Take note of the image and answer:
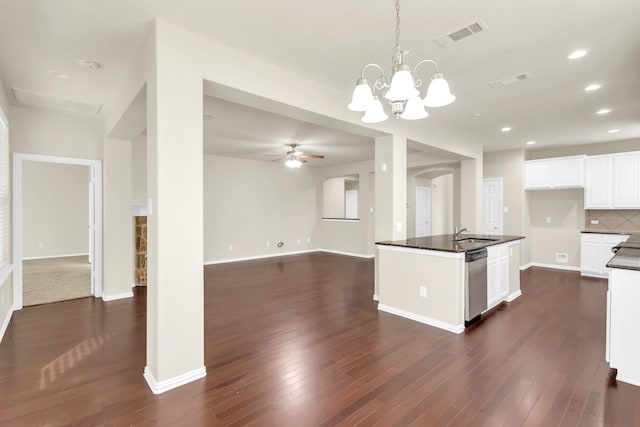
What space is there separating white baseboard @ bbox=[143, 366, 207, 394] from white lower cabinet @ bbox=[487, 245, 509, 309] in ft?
11.5

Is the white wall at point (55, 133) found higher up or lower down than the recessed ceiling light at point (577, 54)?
lower down

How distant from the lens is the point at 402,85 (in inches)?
71.2

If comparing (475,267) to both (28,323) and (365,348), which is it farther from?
(28,323)

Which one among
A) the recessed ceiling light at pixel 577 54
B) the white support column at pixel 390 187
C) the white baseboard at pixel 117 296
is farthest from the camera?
the white baseboard at pixel 117 296

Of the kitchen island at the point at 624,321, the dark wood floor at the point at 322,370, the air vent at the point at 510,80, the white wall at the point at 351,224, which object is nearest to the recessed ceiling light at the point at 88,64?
the dark wood floor at the point at 322,370

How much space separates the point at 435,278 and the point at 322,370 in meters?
1.77

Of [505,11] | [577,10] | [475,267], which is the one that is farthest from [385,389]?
[577,10]

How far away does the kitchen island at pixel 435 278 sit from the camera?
135 inches

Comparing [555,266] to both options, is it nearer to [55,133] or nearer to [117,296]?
[117,296]

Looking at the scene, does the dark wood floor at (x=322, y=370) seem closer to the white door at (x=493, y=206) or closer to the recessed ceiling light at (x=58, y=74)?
the recessed ceiling light at (x=58, y=74)

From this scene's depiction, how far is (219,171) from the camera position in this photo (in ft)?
25.1

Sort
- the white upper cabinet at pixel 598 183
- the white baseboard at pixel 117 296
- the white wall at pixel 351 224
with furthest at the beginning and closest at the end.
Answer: the white wall at pixel 351 224
the white upper cabinet at pixel 598 183
the white baseboard at pixel 117 296

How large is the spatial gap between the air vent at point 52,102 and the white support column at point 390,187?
395cm

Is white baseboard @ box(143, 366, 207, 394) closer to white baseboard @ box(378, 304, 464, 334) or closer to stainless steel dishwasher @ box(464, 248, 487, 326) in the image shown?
white baseboard @ box(378, 304, 464, 334)
